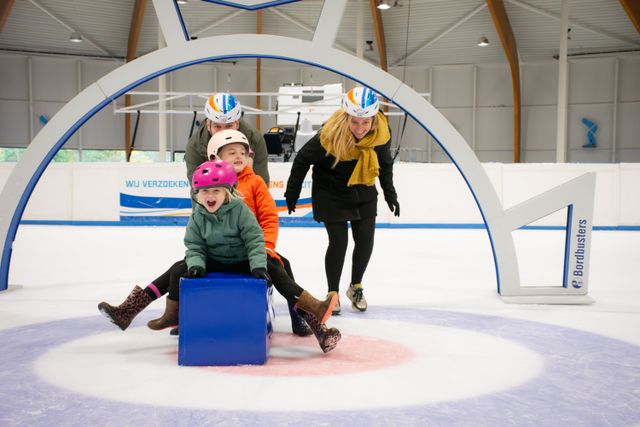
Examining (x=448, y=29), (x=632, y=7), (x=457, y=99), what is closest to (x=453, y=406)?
(x=632, y=7)

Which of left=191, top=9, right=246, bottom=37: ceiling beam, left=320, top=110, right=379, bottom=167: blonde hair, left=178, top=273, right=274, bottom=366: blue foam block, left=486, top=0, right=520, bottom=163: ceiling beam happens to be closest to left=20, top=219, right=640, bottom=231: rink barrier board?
left=320, top=110, right=379, bottom=167: blonde hair

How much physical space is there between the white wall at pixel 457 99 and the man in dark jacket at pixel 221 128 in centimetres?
1722

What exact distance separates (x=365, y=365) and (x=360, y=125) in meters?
1.61

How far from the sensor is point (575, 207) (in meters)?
4.12

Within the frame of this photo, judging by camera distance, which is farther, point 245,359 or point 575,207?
point 575,207

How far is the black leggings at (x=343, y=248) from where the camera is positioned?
3.96 m

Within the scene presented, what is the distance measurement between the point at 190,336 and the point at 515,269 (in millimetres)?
2476

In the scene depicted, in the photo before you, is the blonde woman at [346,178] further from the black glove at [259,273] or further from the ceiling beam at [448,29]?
the ceiling beam at [448,29]

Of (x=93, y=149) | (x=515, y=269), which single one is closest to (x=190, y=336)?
(x=515, y=269)

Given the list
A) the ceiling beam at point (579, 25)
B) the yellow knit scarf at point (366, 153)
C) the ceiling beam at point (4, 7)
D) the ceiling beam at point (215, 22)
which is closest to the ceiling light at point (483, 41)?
the ceiling beam at point (579, 25)

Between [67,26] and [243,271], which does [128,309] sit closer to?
[243,271]

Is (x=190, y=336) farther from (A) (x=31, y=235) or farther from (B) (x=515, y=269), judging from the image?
(A) (x=31, y=235)

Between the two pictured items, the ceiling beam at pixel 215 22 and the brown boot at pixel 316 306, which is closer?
the brown boot at pixel 316 306

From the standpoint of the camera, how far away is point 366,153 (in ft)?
12.7
